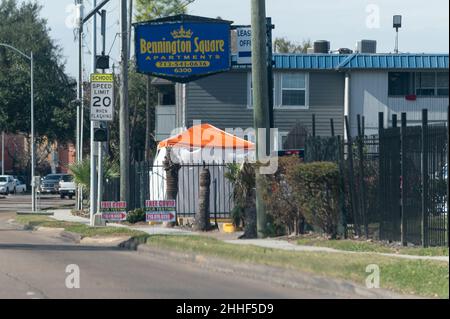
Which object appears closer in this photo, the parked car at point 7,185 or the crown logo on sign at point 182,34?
the crown logo on sign at point 182,34

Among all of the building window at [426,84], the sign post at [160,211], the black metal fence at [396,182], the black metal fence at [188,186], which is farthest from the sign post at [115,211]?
the building window at [426,84]

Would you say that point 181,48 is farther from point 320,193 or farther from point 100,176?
point 320,193

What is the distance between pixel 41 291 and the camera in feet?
45.9

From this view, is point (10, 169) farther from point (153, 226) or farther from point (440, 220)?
point (440, 220)

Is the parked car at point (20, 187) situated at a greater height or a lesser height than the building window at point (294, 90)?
lesser

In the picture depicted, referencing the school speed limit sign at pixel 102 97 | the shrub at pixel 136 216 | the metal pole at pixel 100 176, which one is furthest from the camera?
the shrub at pixel 136 216

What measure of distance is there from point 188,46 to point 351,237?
16.0m

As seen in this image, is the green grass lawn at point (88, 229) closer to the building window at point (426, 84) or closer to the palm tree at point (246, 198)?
the palm tree at point (246, 198)

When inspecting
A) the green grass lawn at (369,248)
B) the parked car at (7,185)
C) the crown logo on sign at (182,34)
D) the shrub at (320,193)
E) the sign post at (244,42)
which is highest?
the crown logo on sign at (182,34)

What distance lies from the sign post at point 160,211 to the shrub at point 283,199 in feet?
11.0

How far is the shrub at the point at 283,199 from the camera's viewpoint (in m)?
21.7

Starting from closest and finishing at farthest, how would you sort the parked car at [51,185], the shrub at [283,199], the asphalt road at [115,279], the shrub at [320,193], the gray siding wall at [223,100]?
the asphalt road at [115,279]
the shrub at [320,193]
the shrub at [283,199]
the gray siding wall at [223,100]
the parked car at [51,185]

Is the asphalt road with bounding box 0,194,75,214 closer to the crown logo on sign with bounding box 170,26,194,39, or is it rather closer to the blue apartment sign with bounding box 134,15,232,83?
the blue apartment sign with bounding box 134,15,232,83
